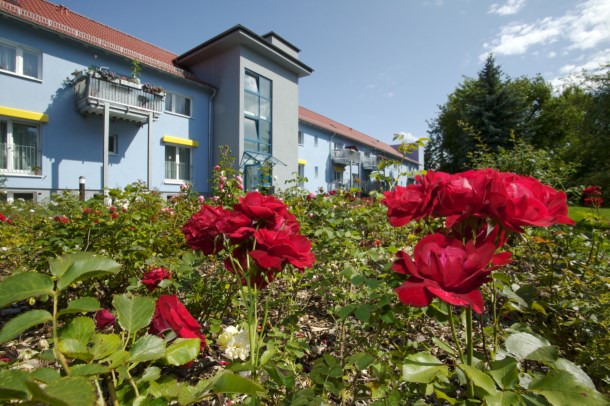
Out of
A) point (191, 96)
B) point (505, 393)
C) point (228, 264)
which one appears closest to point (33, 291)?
point (228, 264)

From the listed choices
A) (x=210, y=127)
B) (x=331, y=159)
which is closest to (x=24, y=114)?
(x=210, y=127)

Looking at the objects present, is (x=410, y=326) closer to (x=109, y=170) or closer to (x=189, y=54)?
(x=109, y=170)

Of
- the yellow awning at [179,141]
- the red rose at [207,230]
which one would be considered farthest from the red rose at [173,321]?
the yellow awning at [179,141]

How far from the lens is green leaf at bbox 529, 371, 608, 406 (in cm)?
52

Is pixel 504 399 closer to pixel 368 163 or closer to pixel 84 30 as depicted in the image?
pixel 84 30

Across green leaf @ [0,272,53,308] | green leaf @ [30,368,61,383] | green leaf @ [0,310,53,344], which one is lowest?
green leaf @ [30,368,61,383]

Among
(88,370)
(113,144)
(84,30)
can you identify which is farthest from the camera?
(84,30)

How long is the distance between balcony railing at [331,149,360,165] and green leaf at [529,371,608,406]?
2322 cm

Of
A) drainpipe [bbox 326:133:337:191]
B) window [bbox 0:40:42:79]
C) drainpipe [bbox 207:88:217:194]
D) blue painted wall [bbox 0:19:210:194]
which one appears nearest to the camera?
window [bbox 0:40:42:79]

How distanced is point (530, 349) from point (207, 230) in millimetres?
818

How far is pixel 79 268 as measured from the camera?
1.59ft

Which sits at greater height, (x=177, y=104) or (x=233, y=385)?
(x=177, y=104)

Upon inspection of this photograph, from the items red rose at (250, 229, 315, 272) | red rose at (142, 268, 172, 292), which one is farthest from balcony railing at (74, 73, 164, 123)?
red rose at (250, 229, 315, 272)

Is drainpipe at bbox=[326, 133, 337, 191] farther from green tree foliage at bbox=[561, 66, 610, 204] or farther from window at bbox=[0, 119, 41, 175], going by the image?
window at bbox=[0, 119, 41, 175]
